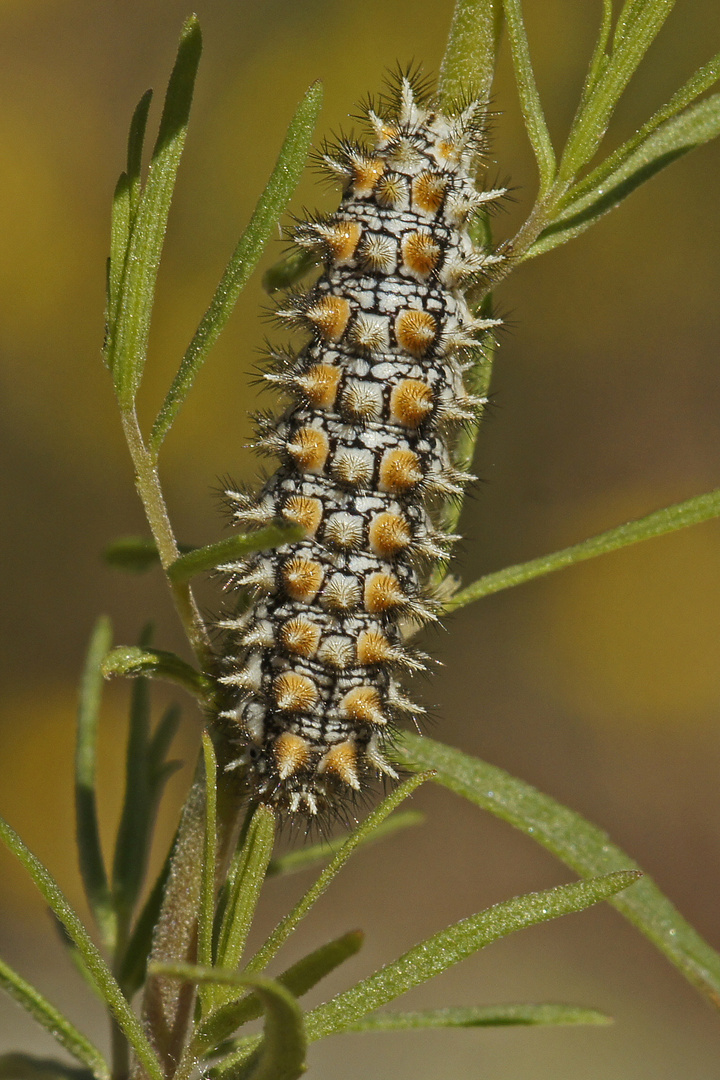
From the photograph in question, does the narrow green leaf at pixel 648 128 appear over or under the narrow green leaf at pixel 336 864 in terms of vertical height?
over

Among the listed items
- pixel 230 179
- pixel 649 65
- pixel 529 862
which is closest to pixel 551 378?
pixel 649 65

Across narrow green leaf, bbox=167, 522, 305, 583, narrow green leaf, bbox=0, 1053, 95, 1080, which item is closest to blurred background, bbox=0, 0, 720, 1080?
narrow green leaf, bbox=0, 1053, 95, 1080

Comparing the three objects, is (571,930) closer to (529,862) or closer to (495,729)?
(529,862)

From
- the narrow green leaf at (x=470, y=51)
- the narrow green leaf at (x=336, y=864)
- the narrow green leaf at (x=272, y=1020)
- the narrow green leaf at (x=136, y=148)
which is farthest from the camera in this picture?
the narrow green leaf at (x=470, y=51)

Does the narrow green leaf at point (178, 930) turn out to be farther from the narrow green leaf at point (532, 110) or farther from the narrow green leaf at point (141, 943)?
the narrow green leaf at point (532, 110)

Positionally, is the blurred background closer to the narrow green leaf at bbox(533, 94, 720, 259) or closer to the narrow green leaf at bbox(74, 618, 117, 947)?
the narrow green leaf at bbox(74, 618, 117, 947)

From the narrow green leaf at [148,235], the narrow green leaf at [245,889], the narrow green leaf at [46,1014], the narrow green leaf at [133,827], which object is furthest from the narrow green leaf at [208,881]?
the narrow green leaf at [133,827]

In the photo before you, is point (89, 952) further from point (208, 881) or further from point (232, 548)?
point (232, 548)
